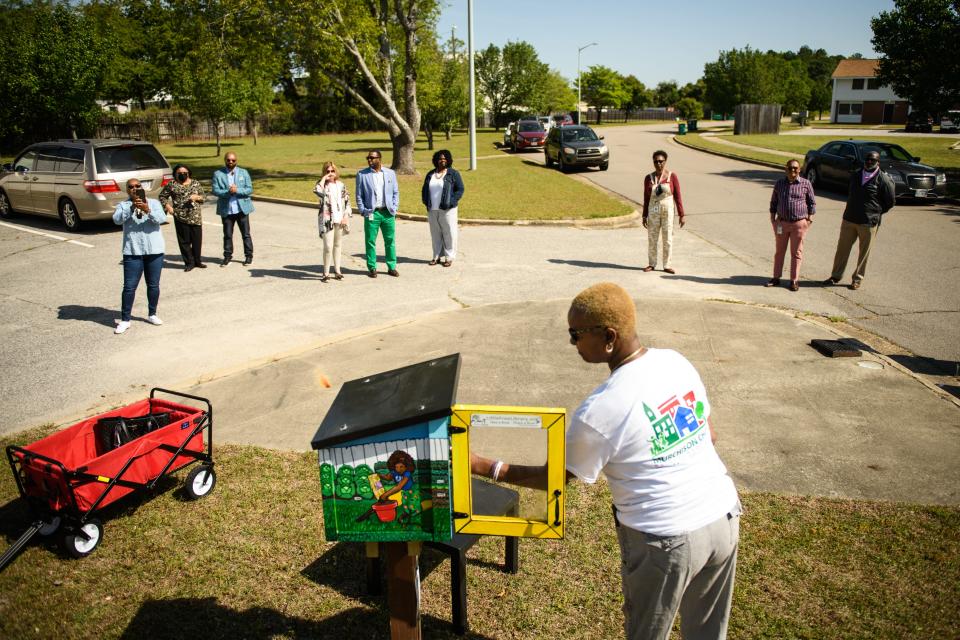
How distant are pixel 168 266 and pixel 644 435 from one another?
39.3 feet

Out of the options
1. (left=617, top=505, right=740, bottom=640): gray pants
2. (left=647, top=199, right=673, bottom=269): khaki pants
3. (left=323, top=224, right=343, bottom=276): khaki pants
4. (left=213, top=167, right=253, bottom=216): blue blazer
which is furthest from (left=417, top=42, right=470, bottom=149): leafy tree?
(left=617, top=505, right=740, bottom=640): gray pants

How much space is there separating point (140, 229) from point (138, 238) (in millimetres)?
113

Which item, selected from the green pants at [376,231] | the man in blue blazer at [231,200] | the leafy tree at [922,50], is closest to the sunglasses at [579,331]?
the green pants at [376,231]

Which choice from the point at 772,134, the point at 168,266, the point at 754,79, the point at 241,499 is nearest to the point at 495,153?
the point at 772,134

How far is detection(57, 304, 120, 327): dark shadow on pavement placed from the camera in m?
9.83

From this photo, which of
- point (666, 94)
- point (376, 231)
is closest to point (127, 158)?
point (376, 231)

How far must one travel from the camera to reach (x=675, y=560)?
108 inches

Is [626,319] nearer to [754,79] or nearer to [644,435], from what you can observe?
[644,435]

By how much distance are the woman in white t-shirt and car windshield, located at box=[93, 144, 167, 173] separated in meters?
15.1

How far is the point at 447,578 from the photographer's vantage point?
436 centimetres

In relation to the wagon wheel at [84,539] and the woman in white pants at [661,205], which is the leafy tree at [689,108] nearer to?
the woman in white pants at [661,205]

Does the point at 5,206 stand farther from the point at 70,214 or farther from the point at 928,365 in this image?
the point at 928,365

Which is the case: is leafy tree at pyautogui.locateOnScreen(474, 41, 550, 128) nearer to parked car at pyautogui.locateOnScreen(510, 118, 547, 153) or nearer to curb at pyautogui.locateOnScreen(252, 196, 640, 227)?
parked car at pyautogui.locateOnScreen(510, 118, 547, 153)

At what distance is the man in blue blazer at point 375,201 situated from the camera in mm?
11422
